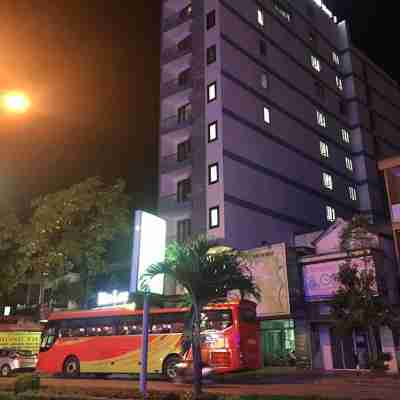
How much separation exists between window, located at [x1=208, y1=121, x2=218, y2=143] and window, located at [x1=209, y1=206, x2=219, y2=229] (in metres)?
5.63

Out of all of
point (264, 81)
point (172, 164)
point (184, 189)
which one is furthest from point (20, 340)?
point (264, 81)

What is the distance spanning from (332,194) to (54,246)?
2627 centimetres

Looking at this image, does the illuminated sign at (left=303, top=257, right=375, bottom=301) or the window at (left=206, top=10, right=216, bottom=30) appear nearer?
the illuminated sign at (left=303, top=257, right=375, bottom=301)

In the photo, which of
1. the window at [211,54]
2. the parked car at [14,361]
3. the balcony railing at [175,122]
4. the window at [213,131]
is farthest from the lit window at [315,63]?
the parked car at [14,361]

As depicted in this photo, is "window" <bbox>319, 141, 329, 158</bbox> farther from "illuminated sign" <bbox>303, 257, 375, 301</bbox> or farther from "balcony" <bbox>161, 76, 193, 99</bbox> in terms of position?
"illuminated sign" <bbox>303, 257, 375, 301</bbox>

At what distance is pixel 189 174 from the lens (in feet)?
119

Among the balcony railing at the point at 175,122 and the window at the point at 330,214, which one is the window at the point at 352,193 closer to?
the window at the point at 330,214

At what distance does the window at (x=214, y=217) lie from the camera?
31950 millimetres

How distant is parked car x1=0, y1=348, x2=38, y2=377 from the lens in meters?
27.4

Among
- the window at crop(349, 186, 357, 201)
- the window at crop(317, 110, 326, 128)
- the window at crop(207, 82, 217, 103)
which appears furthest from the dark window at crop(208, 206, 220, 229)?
the window at crop(349, 186, 357, 201)

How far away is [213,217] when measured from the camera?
32250 millimetres

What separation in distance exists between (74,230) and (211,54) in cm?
1846

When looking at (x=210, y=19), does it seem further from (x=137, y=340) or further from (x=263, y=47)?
(x=137, y=340)

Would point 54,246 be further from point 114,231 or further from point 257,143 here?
point 257,143
